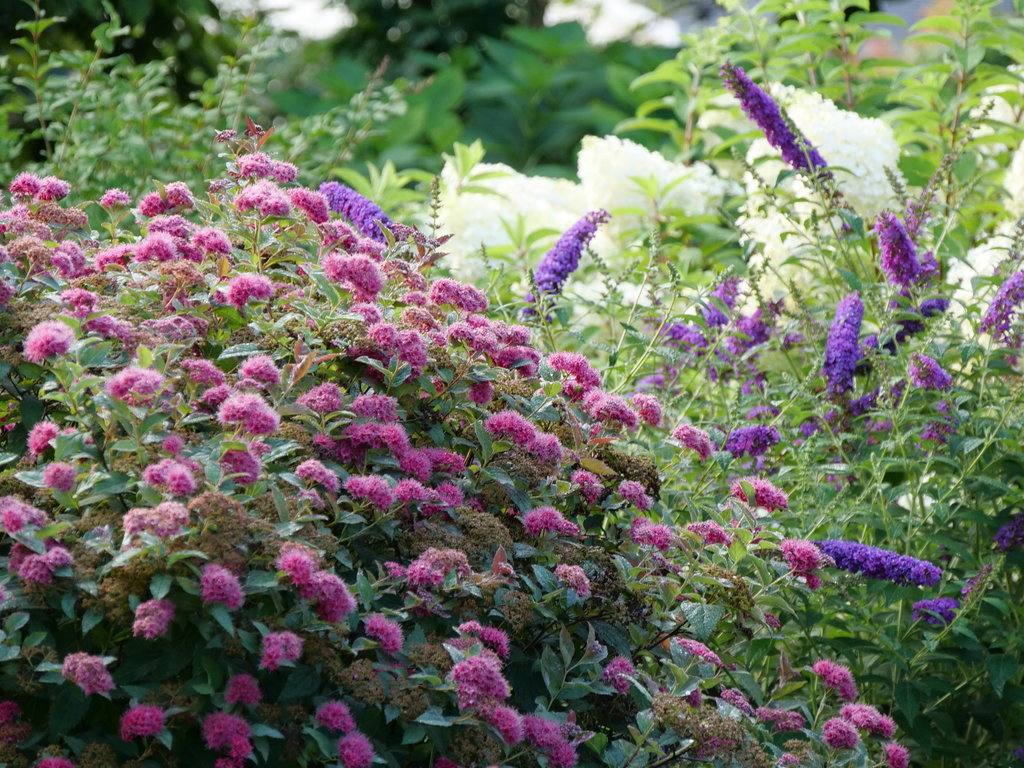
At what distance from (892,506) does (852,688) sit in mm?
1005

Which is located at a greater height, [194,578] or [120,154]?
[194,578]

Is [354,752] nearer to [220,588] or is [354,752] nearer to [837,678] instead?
[220,588]

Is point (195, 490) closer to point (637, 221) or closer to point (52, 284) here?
point (52, 284)

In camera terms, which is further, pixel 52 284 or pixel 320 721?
pixel 52 284

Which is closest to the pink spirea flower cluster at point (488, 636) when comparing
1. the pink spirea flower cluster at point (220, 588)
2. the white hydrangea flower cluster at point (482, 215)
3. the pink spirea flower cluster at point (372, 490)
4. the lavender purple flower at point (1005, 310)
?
the pink spirea flower cluster at point (372, 490)

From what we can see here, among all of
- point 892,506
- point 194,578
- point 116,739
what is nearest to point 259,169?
point 194,578

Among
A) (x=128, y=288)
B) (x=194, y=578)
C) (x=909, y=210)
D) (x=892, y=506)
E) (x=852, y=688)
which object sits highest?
(x=128, y=288)

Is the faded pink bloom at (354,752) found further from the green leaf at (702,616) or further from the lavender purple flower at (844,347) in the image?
the lavender purple flower at (844,347)

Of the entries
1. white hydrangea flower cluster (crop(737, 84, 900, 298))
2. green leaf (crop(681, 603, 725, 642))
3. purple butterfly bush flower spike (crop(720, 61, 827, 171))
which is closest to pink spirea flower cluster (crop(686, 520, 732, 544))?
green leaf (crop(681, 603, 725, 642))

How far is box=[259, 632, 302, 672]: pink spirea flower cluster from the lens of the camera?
159cm

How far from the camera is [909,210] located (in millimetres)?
3352

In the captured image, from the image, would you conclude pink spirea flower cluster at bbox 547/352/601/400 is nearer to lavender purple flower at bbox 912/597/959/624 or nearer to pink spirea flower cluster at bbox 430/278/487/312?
pink spirea flower cluster at bbox 430/278/487/312

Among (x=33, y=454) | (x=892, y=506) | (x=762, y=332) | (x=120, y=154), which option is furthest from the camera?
(x=120, y=154)

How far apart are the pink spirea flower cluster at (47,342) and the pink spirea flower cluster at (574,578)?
2.72ft
